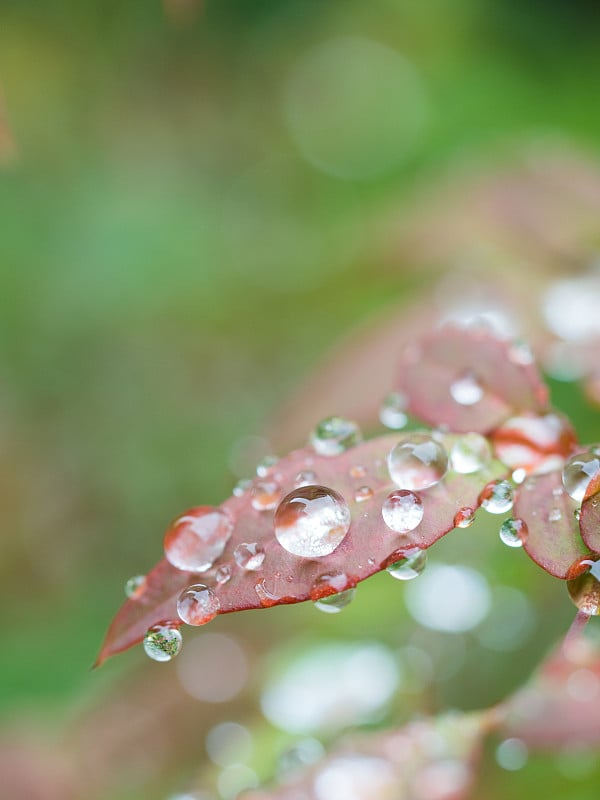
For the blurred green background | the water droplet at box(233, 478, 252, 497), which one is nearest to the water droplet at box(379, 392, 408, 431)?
the water droplet at box(233, 478, 252, 497)

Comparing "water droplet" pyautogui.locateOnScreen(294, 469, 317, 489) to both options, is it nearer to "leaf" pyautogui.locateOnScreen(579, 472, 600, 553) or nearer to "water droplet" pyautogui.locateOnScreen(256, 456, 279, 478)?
"water droplet" pyautogui.locateOnScreen(256, 456, 279, 478)

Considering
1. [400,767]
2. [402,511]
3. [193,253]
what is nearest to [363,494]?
[402,511]

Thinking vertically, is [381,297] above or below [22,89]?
below

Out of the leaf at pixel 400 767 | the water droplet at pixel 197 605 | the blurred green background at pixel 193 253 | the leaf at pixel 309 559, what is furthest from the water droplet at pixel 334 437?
the blurred green background at pixel 193 253

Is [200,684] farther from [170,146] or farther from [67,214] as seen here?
[170,146]

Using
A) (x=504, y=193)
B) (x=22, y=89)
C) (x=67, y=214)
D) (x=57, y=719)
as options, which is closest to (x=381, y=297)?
(x=504, y=193)

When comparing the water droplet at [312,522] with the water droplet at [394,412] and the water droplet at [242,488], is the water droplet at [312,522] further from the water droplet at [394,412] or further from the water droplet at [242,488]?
the water droplet at [394,412]
